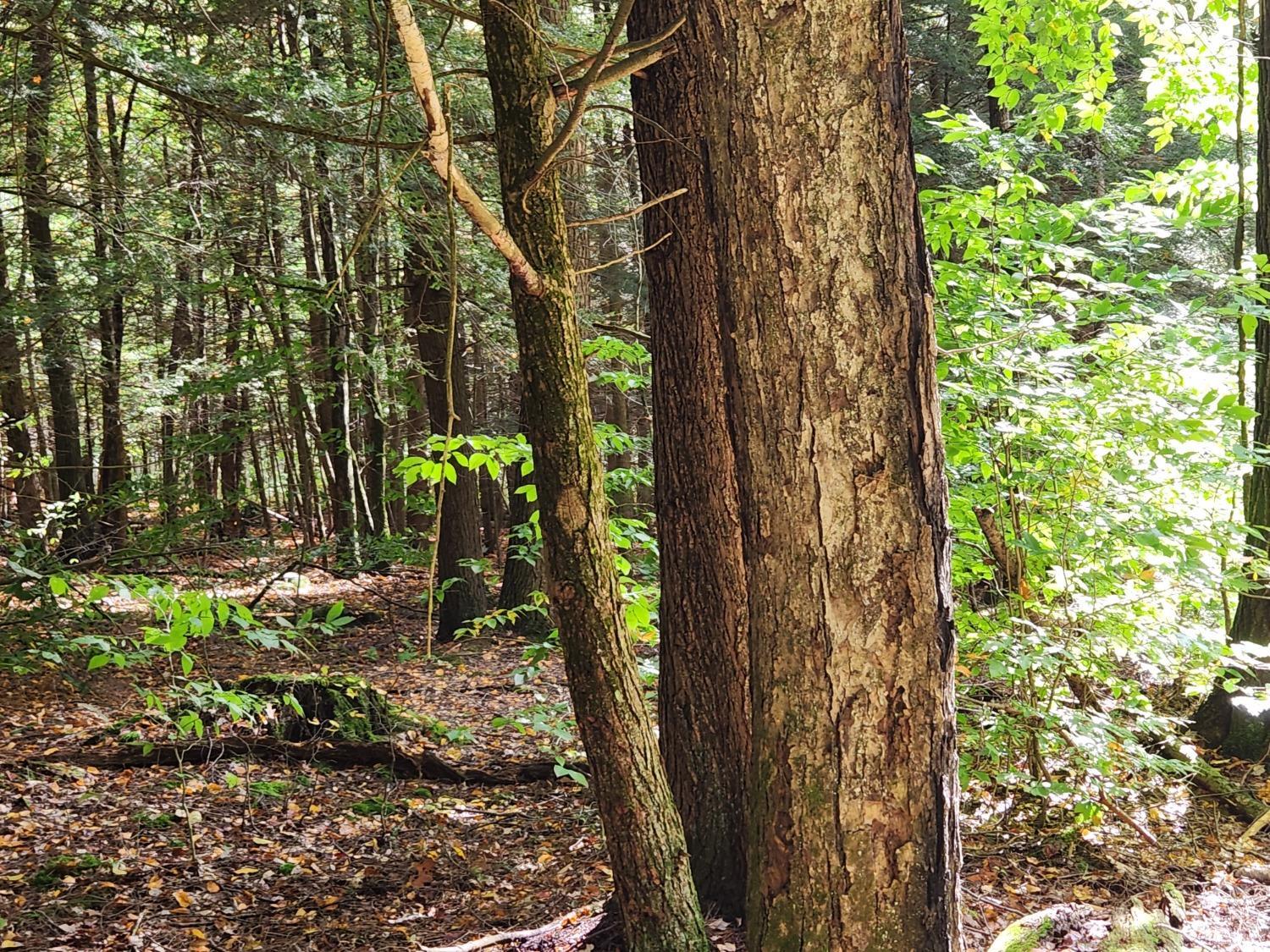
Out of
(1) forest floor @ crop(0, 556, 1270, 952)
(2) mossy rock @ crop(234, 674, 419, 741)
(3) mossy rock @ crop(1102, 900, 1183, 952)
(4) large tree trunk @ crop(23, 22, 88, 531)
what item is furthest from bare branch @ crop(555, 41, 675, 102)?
(2) mossy rock @ crop(234, 674, 419, 741)

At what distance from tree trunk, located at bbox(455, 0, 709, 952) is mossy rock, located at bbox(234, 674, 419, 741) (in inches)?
Answer: 163

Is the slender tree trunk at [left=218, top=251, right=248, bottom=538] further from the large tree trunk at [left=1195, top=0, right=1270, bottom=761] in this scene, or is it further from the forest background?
the large tree trunk at [left=1195, top=0, right=1270, bottom=761]

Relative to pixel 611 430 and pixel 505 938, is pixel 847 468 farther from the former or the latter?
pixel 611 430

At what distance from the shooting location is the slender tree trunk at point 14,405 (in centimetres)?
701

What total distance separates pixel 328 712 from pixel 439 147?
5.06m

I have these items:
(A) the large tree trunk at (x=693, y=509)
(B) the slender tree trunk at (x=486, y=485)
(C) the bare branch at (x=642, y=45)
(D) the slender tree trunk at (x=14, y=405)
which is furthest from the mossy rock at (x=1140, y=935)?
(B) the slender tree trunk at (x=486, y=485)

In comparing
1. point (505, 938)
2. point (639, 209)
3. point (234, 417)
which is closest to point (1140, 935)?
point (505, 938)

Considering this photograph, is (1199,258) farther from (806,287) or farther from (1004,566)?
(806,287)

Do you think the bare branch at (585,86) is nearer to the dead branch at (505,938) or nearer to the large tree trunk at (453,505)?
the dead branch at (505,938)

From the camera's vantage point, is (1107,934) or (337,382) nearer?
(1107,934)

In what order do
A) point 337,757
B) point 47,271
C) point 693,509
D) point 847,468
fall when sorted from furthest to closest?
point 47,271 < point 337,757 < point 693,509 < point 847,468

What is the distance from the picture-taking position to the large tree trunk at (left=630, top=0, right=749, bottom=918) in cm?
267

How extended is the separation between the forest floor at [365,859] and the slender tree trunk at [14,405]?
201 cm

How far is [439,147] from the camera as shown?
218 centimetres
